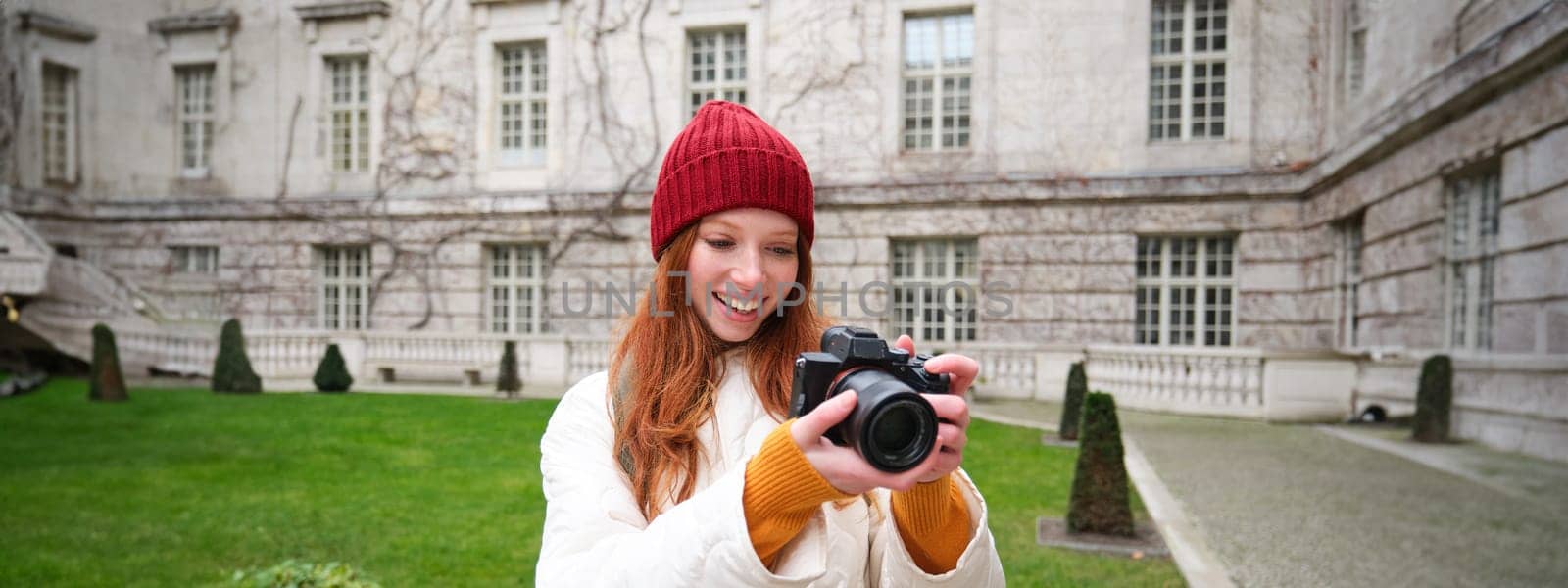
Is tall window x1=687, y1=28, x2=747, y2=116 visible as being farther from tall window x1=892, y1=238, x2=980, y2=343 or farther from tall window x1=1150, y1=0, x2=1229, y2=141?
tall window x1=1150, y1=0, x2=1229, y2=141

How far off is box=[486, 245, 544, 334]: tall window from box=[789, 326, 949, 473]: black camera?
4.81m

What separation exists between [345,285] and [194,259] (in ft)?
3.36

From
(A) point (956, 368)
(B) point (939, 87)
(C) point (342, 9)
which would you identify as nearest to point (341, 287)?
(C) point (342, 9)

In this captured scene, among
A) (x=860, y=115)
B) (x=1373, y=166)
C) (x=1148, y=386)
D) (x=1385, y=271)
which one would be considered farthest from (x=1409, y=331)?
(x=860, y=115)

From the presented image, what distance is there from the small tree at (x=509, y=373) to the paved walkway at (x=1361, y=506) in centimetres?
300

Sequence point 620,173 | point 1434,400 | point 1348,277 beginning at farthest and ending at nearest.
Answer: point 620,173 < point 1348,277 < point 1434,400

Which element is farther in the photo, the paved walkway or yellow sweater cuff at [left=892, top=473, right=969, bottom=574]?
the paved walkway

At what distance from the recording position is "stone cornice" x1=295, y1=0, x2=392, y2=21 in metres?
5.43

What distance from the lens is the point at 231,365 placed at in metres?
5.48

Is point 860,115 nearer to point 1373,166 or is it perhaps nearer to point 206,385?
point 1373,166

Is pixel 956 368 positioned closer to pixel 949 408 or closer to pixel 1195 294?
pixel 949 408

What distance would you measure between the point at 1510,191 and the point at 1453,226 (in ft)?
1.26

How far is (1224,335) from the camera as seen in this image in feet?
15.2

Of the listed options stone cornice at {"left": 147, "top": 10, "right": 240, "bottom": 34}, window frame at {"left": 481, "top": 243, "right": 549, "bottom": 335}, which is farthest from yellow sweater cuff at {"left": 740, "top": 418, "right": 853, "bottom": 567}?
stone cornice at {"left": 147, "top": 10, "right": 240, "bottom": 34}
